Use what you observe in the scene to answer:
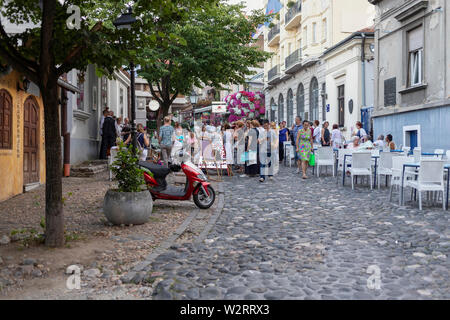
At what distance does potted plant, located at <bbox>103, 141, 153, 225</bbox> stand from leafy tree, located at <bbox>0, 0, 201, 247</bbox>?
1.27m

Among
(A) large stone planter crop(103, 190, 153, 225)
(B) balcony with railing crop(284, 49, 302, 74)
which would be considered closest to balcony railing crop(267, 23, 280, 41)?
(B) balcony with railing crop(284, 49, 302, 74)

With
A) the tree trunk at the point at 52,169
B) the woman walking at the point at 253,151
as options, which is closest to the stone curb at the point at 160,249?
the tree trunk at the point at 52,169

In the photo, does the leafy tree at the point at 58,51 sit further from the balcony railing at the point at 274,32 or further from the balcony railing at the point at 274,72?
the balcony railing at the point at 274,32

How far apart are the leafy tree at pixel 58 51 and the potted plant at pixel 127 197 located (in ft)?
4.15

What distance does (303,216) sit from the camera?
809 centimetres

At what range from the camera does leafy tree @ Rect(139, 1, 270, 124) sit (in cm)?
2275

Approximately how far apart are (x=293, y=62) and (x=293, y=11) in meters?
3.88

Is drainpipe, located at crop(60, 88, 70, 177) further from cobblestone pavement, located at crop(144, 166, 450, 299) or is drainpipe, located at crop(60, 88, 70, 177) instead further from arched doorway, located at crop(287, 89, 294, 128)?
arched doorway, located at crop(287, 89, 294, 128)

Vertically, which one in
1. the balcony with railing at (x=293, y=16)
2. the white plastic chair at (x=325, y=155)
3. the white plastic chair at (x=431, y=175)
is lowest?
the white plastic chair at (x=431, y=175)

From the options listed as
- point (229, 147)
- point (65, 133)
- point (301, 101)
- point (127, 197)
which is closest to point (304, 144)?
point (229, 147)

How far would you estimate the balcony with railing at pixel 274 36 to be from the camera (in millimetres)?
40044

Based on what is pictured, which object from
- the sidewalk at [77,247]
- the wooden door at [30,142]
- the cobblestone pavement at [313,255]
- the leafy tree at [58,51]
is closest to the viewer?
the cobblestone pavement at [313,255]

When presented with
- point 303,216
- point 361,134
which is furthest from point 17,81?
point 361,134

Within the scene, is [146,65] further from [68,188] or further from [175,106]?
[175,106]
